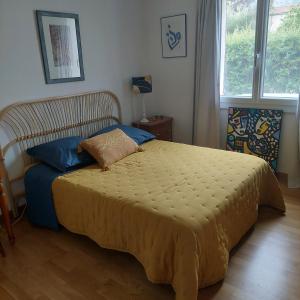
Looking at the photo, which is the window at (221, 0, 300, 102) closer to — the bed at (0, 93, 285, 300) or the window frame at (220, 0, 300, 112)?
the window frame at (220, 0, 300, 112)

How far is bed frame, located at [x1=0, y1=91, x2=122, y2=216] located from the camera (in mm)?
2547

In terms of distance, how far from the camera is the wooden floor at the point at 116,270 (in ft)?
5.78

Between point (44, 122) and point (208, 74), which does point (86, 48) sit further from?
point (208, 74)

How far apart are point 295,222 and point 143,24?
2993 millimetres

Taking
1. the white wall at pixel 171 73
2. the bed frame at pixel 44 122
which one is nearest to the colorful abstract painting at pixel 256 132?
the white wall at pixel 171 73

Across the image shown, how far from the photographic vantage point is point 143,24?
3.80m

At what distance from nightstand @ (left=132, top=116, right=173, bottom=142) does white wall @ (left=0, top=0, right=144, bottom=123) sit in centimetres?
31

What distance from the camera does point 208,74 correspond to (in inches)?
133

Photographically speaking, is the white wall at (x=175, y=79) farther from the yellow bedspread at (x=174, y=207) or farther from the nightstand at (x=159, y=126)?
the yellow bedspread at (x=174, y=207)

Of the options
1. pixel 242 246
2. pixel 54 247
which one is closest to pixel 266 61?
pixel 242 246

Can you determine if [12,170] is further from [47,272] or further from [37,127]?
[47,272]

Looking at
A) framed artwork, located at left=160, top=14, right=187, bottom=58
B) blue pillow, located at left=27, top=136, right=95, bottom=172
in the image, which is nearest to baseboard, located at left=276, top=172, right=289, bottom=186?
framed artwork, located at left=160, top=14, right=187, bottom=58

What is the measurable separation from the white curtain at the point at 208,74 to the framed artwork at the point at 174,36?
224mm

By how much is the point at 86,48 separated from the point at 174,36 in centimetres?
116
